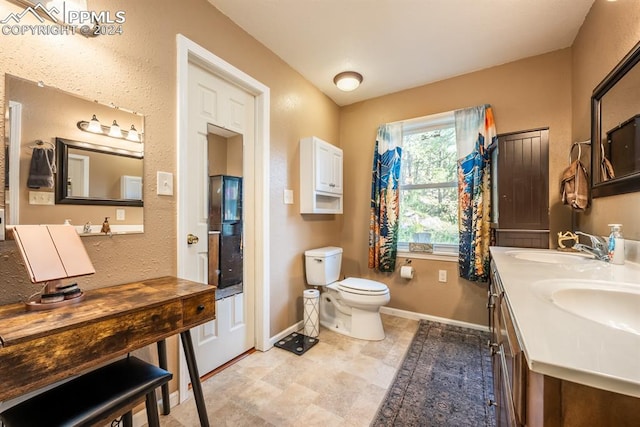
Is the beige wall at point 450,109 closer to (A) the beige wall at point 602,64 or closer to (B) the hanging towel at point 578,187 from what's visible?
(A) the beige wall at point 602,64

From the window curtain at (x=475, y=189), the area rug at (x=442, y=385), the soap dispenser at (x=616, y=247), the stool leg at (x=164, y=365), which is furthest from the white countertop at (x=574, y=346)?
the window curtain at (x=475, y=189)

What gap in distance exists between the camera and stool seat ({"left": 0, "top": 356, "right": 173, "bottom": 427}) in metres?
0.78

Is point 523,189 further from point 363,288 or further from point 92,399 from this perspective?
point 92,399

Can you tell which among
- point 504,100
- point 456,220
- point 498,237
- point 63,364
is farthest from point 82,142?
point 504,100

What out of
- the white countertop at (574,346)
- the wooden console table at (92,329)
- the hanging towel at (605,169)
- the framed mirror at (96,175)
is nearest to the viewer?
the white countertop at (574,346)

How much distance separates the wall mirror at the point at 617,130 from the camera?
1.26 metres

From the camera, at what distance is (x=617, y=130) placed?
1.42m

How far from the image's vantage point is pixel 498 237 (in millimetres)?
2047

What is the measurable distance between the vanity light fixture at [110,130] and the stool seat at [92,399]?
3.35 ft

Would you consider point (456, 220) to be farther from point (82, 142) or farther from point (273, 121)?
point (82, 142)

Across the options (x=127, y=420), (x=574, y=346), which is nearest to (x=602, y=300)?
(x=574, y=346)

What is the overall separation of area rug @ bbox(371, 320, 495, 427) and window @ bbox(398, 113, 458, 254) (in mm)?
875

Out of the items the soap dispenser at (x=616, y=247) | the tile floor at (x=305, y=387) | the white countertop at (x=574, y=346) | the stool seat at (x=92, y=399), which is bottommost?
the tile floor at (x=305, y=387)

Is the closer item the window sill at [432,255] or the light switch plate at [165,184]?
the light switch plate at [165,184]
